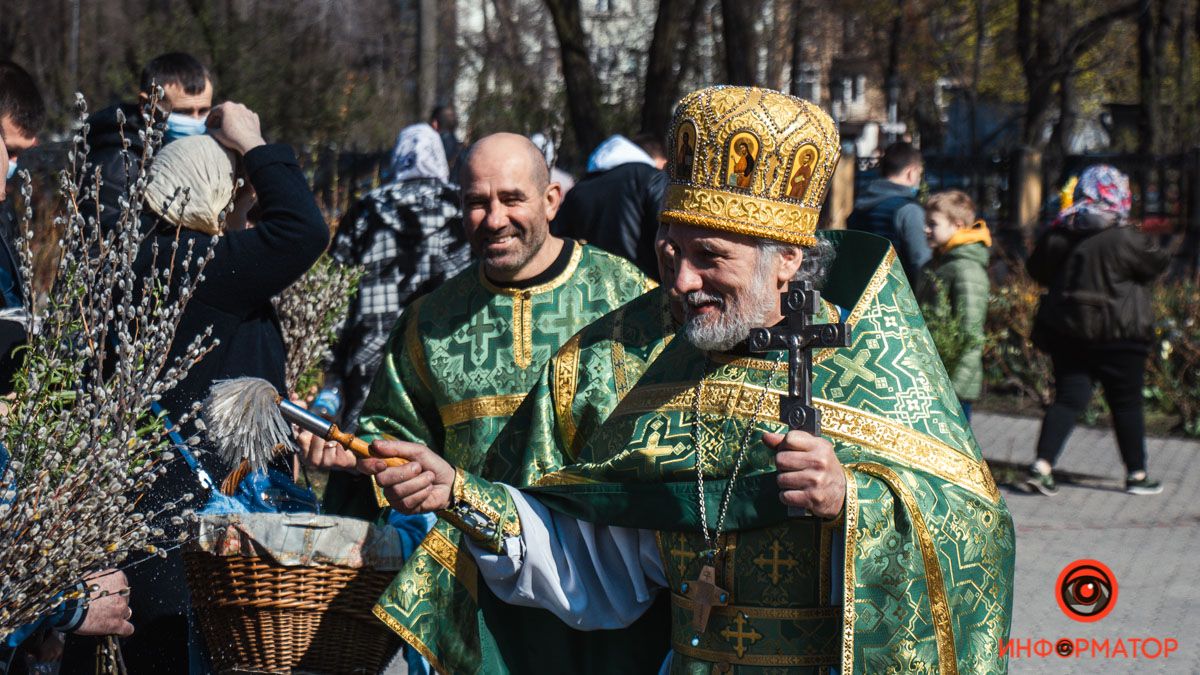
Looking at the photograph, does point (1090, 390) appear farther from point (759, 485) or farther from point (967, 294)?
point (759, 485)

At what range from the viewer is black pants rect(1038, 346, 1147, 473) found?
27.8 ft

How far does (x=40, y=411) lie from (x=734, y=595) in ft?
4.55

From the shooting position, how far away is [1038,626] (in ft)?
21.3

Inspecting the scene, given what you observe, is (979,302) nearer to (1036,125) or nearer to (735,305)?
(735,305)

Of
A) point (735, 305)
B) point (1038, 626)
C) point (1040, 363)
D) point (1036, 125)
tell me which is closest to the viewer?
point (735, 305)

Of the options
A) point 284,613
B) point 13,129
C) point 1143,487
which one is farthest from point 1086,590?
point 13,129

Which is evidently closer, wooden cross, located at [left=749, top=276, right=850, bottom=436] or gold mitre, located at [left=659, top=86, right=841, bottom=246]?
wooden cross, located at [left=749, top=276, right=850, bottom=436]

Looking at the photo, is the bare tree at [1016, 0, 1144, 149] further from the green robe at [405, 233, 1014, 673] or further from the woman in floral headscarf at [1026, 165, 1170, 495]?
the green robe at [405, 233, 1014, 673]

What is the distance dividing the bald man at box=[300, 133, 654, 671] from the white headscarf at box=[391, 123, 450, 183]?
17.2 feet

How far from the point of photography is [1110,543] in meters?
7.82

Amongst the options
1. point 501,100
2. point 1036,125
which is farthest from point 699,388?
point 1036,125

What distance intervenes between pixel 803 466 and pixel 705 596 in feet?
1.69

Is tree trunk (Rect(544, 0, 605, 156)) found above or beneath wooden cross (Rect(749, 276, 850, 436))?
above
